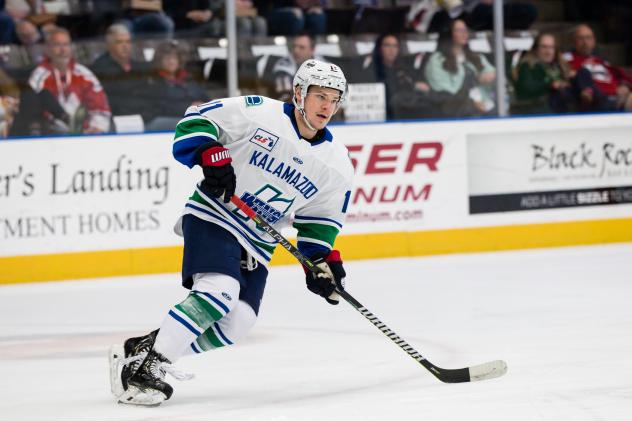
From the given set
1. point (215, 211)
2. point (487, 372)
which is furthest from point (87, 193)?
point (487, 372)

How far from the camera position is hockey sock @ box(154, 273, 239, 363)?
341 centimetres

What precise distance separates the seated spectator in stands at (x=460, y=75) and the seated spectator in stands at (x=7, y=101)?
260 centimetres

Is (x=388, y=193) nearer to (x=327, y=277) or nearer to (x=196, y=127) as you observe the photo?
(x=327, y=277)

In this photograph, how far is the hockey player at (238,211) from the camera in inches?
135

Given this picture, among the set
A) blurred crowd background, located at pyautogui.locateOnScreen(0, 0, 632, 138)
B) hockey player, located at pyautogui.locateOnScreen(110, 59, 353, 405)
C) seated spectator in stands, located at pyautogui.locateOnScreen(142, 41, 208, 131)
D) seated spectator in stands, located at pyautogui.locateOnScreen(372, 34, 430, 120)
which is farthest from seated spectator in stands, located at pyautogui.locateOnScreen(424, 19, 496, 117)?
hockey player, located at pyautogui.locateOnScreen(110, 59, 353, 405)

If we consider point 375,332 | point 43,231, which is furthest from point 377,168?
point 375,332

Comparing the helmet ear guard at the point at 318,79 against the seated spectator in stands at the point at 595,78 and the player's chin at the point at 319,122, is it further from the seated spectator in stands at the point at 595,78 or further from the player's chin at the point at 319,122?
the seated spectator in stands at the point at 595,78

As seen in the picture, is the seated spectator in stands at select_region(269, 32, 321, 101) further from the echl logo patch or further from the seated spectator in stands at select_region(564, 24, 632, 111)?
the echl logo patch

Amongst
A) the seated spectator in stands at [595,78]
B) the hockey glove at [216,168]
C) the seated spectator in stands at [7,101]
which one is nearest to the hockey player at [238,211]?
the hockey glove at [216,168]

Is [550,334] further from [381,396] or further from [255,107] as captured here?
[255,107]

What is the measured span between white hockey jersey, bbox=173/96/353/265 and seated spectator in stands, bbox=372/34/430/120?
12.8 feet

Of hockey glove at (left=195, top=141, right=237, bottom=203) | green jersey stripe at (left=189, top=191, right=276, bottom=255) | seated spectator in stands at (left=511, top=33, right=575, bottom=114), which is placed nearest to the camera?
hockey glove at (left=195, top=141, right=237, bottom=203)

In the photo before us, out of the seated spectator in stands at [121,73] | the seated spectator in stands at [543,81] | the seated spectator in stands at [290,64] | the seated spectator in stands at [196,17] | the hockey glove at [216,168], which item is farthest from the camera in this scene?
the seated spectator in stands at [543,81]

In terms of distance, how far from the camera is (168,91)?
7113 millimetres
